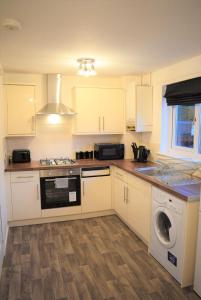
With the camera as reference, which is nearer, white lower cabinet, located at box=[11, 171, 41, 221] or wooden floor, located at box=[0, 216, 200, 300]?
wooden floor, located at box=[0, 216, 200, 300]

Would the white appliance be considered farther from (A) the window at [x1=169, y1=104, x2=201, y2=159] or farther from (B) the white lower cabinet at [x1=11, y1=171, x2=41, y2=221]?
(B) the white lower cabinet at [x1=11, y1=171, x2=41, y2=221]

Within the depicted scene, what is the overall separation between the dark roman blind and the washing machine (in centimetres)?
120

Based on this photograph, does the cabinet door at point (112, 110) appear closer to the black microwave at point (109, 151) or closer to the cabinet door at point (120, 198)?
the black microwave at point (109, 151)

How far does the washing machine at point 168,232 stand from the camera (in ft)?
6.97

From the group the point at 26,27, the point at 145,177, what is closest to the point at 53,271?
the point at 145,177

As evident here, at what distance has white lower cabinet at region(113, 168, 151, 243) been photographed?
2760 millimetres

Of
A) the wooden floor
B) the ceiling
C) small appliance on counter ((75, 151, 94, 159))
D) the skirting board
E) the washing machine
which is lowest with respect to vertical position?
the wooden floor

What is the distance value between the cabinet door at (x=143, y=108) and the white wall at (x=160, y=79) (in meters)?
0.08

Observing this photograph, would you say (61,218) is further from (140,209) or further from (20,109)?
(20,109)

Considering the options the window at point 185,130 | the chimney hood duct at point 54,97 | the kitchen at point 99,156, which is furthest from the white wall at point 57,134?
the window at point 185,130

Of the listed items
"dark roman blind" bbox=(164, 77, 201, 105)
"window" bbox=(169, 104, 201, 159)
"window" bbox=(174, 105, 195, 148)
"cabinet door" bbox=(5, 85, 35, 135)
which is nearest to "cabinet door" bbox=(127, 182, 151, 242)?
"window" bbox=(169, 104, 201, 159)

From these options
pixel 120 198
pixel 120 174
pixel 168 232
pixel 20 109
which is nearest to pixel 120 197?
pixel 120 198

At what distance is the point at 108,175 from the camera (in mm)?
3734

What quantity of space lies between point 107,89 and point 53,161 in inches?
59.0
